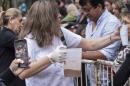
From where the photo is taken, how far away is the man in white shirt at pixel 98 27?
6590mm

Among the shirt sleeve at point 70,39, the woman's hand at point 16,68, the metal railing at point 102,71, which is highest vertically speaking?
the shirt sleeve at point 70,39

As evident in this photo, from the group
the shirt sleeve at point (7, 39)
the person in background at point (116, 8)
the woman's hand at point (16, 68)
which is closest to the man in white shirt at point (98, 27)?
the shirt sleeve at point (7, 39)

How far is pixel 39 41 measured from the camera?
548 centimetres

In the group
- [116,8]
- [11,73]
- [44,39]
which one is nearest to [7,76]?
[11,73]

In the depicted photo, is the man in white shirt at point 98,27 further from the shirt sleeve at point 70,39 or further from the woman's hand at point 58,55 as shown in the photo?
the woman's hand at point 58,55

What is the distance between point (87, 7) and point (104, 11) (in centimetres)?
23

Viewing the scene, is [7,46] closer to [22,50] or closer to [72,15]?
[22,50]

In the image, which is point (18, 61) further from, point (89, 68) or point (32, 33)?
point (89, 68)

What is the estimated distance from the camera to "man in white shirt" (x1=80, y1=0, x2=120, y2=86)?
21.6 ft

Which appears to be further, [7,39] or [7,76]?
[7,39]

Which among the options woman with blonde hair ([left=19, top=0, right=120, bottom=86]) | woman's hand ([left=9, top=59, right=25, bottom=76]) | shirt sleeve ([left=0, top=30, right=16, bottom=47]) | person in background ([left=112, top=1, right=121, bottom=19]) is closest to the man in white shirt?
woman with blonde hair ([left=19, top=0, right=120, bottom=86])

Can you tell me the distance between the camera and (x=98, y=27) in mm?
6797

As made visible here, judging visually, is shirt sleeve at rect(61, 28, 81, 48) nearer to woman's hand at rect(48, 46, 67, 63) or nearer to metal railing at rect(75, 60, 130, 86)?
woman's hand at rect(48, 46, 67, 63)

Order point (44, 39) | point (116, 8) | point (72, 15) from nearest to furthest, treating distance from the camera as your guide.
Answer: point (44, 39), point (116, 8), point (72, 15)
